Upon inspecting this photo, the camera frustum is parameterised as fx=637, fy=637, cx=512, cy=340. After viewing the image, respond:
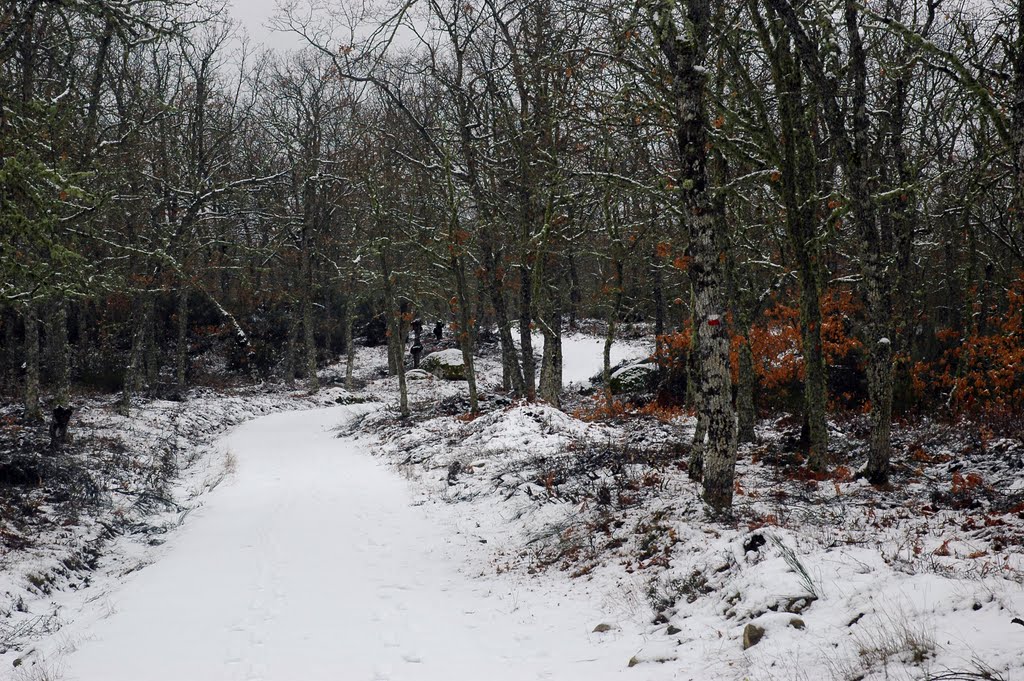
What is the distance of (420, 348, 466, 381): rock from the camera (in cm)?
2998

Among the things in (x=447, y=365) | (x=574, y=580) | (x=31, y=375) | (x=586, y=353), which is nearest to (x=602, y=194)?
(x=574, y=580)

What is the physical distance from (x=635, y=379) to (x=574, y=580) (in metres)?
13.6

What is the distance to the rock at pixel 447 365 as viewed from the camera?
2998 centimetres

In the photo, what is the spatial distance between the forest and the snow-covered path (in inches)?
116

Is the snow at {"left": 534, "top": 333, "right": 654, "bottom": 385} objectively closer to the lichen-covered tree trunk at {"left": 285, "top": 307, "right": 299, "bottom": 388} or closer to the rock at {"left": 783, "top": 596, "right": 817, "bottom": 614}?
the lichen-covered tree trunk at {"left": 285, "top": 307, "right": 299, "bottom": 388}

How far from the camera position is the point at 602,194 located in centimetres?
1385

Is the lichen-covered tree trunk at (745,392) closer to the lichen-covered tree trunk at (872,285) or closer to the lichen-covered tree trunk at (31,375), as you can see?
the lichen-covered tree trunk at (872,285)

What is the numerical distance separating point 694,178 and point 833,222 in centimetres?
300

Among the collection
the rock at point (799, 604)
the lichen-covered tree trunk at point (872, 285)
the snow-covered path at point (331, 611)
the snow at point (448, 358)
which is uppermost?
the lichen-covered tree trunk at point (872, 285)

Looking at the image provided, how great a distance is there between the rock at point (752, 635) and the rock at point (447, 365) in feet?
82.4

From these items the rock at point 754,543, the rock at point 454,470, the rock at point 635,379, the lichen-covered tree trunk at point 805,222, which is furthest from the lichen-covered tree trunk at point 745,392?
the rock at point 635,379

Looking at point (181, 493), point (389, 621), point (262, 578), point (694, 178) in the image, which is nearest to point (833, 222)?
point (694, 178)

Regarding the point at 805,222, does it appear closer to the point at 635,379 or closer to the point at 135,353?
the point at 635,379

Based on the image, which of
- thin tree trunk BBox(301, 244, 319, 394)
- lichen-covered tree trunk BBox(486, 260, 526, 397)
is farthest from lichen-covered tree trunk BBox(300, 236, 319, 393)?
lichen-covered tree trunk BBox(486, 260, 526, 397)
